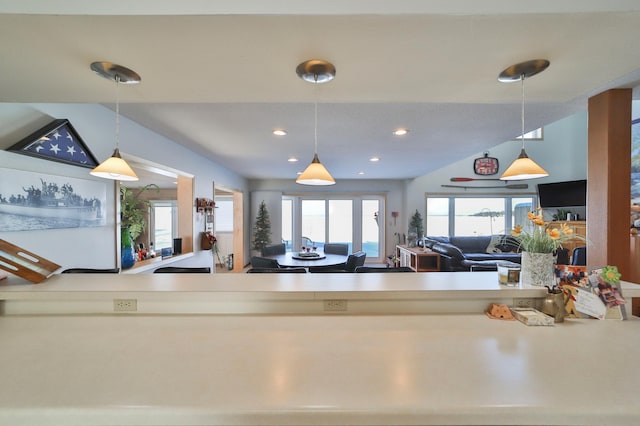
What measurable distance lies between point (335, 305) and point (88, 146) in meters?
2.63

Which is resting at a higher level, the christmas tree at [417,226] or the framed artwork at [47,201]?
the framed artwork at [47,201]

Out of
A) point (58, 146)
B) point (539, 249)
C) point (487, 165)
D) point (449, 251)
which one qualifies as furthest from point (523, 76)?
point (487, 165)

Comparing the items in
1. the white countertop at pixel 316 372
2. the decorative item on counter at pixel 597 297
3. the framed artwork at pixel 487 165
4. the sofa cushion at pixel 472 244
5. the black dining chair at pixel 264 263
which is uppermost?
the framed artwork at pixel 487 165

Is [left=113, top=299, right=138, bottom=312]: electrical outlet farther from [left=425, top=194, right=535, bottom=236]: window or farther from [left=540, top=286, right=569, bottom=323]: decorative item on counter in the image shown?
[left=425, top=194, right=535, bottom=236]: window

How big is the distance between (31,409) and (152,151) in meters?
2.89

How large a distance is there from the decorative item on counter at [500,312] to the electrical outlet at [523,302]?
0.30 ft

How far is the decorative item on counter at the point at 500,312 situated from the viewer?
1.28m

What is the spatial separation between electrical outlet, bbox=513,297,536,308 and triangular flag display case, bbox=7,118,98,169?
329 cm

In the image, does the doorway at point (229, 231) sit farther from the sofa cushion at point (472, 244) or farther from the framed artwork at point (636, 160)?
the framed artwork at point (636, 160)

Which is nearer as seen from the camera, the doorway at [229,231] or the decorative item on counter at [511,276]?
the decorative item on counter at [511,276]

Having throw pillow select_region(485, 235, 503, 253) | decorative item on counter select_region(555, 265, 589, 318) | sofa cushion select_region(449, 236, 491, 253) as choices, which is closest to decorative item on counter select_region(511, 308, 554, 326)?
decorative item on counter select_region(555, 265, 589, 318)

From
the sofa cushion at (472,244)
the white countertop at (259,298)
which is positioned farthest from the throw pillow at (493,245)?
the white countertop at (259,298)

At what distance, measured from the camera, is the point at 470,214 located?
7.50 m

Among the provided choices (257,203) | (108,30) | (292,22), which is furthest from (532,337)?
(257,203)
